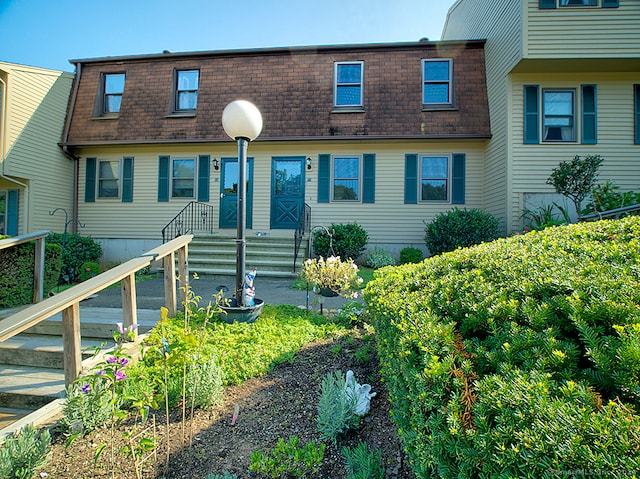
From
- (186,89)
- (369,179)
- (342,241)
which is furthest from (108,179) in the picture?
(369,179)

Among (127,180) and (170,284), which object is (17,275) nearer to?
(170,284)

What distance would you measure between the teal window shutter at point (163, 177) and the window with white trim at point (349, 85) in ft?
19.1

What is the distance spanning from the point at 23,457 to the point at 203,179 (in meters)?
9.67

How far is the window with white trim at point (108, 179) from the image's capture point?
1104 centimetres

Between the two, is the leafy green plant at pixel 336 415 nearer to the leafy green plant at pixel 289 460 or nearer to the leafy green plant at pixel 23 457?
the leafy green plant at pixel 289 460

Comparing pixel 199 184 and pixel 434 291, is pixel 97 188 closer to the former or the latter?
pixel 199 184

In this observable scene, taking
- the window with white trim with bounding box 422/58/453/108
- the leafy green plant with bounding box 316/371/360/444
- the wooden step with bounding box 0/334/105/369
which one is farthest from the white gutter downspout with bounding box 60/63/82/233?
the leafy green plant with bounding box 316/371/360/444

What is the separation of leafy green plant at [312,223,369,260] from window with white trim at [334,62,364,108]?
13.5ft

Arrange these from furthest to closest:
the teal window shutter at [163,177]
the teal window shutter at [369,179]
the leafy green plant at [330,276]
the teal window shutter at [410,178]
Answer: the teal window shutter at [163,177]
the teal window shutter at [369,179]
the teal window shutter at [410,178]
the leafy green plant at [330,276]

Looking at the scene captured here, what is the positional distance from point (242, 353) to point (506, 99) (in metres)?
9.17

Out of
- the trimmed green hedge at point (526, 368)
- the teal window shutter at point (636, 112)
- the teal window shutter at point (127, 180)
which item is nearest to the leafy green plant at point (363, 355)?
the trimmed green hedge at point (526, 368)

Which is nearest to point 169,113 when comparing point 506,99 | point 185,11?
point 185,11

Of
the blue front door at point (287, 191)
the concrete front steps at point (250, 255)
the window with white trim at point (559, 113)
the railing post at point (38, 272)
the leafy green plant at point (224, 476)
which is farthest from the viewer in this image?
the blue front door at point (287, 191)

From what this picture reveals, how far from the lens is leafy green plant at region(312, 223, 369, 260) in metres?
8.77
